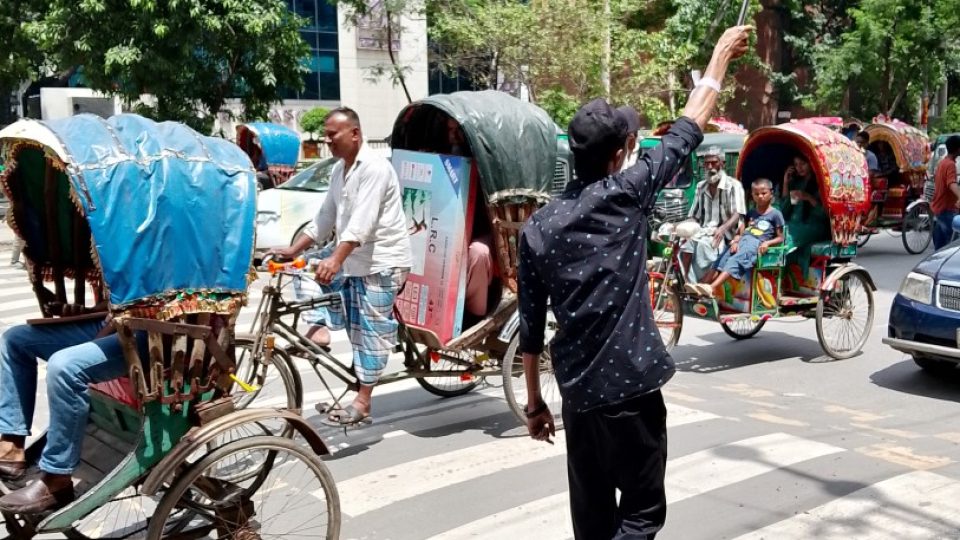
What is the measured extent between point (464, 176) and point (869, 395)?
12.0 feet

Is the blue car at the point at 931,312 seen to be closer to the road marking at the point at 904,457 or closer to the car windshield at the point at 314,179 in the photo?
the road marking at the point at 904,457

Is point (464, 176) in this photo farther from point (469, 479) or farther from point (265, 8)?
point (265, 8)

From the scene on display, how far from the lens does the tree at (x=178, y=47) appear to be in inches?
623

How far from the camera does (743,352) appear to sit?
345 inches

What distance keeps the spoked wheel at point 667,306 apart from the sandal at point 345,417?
322 centimetres

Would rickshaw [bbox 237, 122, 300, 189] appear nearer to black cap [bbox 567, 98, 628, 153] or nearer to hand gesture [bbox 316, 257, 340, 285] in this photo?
hand gesture [bbox 316, 257, 340, 285]

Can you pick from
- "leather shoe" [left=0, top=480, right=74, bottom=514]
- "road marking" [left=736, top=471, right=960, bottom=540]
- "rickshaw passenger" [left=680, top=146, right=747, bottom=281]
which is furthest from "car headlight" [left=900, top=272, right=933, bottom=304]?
"leather shoe" [left=0, top=480, right=74, bottom=514]

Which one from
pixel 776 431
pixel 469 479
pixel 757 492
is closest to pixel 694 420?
pixel 776 431

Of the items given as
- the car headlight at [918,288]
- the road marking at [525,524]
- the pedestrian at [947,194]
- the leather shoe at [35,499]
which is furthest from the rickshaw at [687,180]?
the leather shoe at [35,499]

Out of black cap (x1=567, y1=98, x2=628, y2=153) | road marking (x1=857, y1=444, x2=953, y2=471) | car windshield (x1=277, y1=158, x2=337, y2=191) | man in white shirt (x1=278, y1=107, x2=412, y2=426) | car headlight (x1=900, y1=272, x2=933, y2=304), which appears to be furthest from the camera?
car windshield (x1=277, y1=158, x2=337, y2=191)

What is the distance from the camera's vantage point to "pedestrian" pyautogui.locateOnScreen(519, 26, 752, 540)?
9.97 ft

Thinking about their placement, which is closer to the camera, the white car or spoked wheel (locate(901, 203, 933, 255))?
the white car

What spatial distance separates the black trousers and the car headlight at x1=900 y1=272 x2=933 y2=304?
488 cm

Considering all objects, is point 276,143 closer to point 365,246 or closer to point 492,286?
point 492,286
